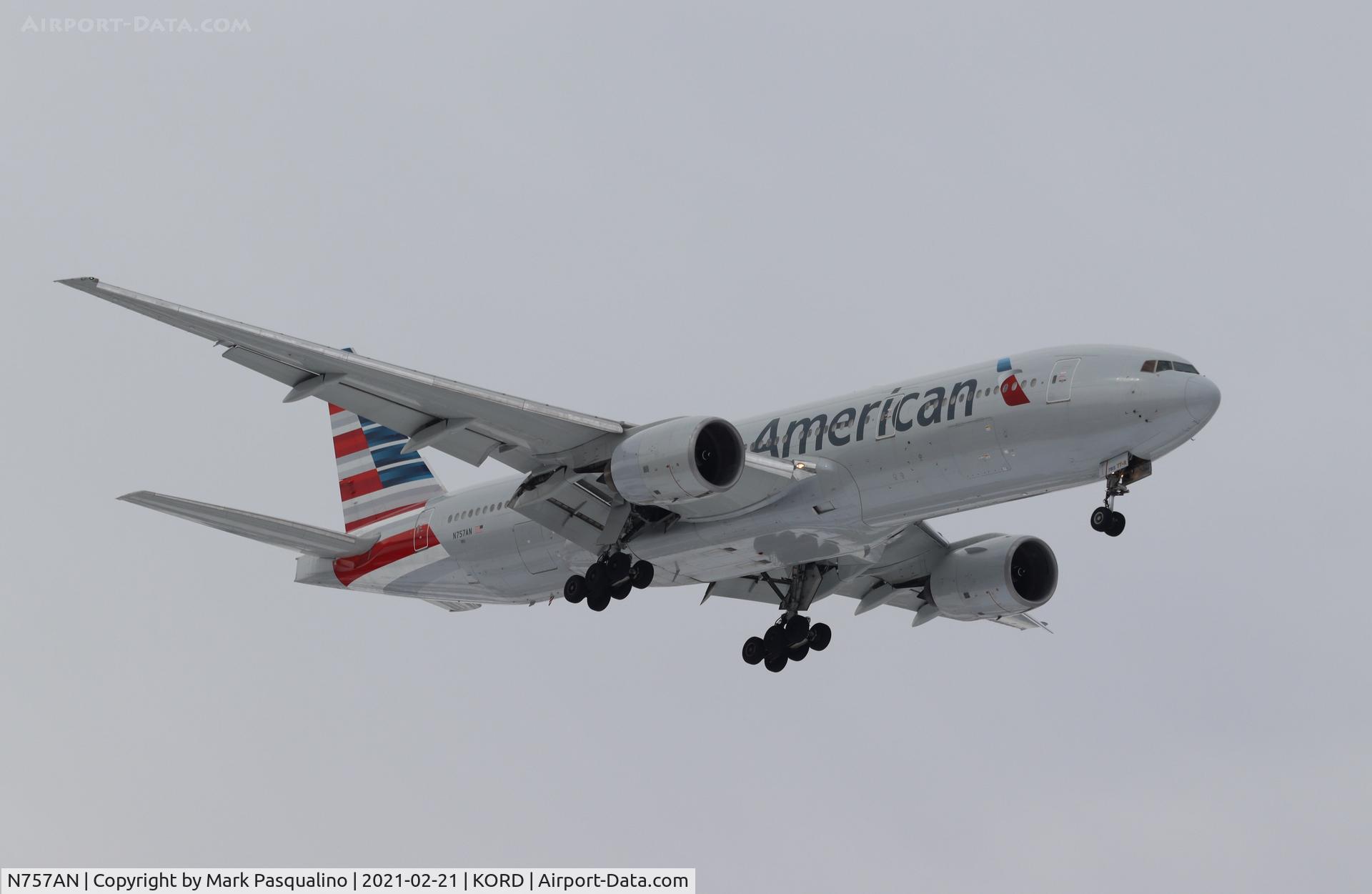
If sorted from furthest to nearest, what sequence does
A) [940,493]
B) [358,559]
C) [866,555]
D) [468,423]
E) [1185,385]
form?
[358,559] < [866,555] < [468,423] < [940,493] < [1185,385]

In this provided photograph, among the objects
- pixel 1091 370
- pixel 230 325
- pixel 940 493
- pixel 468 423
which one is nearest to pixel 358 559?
pixel 468 423

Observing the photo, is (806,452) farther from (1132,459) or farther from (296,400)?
(296,400)

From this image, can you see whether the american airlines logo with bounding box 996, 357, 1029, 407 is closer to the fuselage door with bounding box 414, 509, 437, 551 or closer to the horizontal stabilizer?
the fuselage door with bounding box 414, 509, 437, 551

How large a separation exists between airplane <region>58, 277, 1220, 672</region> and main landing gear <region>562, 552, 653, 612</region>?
0.04 metres

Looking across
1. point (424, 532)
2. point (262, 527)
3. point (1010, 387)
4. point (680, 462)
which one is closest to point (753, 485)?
point (680, 462)

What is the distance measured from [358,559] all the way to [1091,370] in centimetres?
1798

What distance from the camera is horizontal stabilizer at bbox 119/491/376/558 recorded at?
30797mm

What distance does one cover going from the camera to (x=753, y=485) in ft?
96.0

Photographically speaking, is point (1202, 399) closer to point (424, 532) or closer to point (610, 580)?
point (610, 580)

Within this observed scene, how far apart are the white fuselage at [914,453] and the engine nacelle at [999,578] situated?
462 cm

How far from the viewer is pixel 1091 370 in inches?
1046

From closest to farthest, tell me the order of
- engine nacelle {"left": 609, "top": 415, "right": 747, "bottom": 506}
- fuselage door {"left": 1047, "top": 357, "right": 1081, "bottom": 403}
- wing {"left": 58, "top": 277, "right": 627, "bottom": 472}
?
fuselage door {"left": 1047, "top": 357, "right": 1081, "bottom": 403} → wing {"left": 58, "top": 277, "right": 627, "bottom": 472} → engine nacelle {"left": 609, "top": 415, "right": 747, "bottom": 506}

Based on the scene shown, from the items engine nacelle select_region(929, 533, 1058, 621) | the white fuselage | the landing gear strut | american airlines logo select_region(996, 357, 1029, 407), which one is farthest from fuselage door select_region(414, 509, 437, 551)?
american airlines logo select_region(996, 357, 1029, 407)

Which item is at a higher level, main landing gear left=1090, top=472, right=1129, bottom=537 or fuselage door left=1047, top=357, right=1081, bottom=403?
fuselage door left=1047, top=357, right=1081, bottom=403
